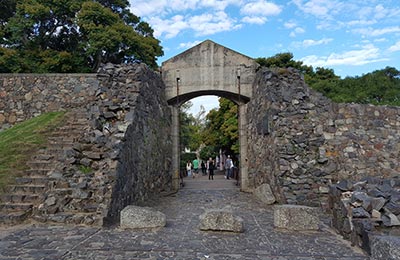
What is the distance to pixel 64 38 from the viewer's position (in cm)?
1709

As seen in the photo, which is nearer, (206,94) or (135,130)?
(135,130)

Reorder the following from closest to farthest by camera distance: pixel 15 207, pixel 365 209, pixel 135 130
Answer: pixel 365 209 → pixel 15 207 → pixel 135 130

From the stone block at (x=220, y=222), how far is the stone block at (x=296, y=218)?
2.31 feet

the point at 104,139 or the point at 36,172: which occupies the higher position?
the point at 104,139

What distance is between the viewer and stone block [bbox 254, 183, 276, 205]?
719 cm

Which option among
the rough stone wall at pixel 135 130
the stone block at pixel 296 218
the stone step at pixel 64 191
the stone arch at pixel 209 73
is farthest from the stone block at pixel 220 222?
the stone arch at pixel 209 73

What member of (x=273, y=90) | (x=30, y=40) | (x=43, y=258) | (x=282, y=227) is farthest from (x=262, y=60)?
(x=43, y=258)

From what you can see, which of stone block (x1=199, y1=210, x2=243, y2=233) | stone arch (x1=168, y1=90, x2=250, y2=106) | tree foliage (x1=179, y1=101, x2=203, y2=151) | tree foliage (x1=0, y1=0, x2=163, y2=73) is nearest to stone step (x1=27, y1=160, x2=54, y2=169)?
stone block (x1=199, y1=210, x2=243, y2=233)

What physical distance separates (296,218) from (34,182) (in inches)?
199

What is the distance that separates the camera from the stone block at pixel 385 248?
2658mm

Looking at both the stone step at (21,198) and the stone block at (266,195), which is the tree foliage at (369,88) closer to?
the stone block at (266,195)

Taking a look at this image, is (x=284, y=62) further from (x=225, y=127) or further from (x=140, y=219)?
(x=140, y=219)

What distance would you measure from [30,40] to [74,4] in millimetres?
3005

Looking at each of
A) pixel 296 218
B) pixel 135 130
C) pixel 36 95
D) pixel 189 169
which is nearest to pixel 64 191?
pixel 135 130
